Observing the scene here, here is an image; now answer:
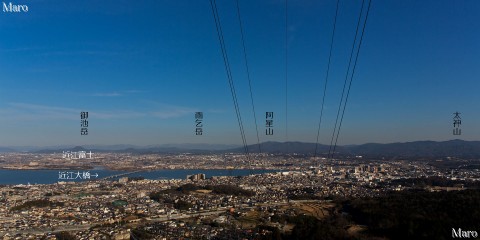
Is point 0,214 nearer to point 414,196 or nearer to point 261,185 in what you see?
point 261,185

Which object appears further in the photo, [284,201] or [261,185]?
[261,185]

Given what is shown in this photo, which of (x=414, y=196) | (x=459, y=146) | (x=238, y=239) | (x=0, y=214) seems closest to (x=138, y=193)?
(x=0, y=214)

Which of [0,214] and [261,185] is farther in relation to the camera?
[261,185]

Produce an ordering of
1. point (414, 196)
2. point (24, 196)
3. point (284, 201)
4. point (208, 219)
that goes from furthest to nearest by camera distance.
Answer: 1. point (24, 196)
2. point (284, 201)
3. point (414, 196)
4. point (208, 219)

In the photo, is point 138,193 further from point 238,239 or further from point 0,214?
point 238,239

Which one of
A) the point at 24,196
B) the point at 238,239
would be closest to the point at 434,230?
the point at 238,239

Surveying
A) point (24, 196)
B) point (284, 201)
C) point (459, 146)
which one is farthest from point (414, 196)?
point (459, 146)

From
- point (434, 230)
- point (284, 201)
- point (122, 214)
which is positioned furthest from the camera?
point (284, 201)

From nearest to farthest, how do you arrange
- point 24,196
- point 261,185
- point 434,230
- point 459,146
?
point 434,230
point 24,196
point 261,185
point 459,146

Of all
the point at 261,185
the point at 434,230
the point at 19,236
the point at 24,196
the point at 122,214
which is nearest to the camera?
the point at 434,230
